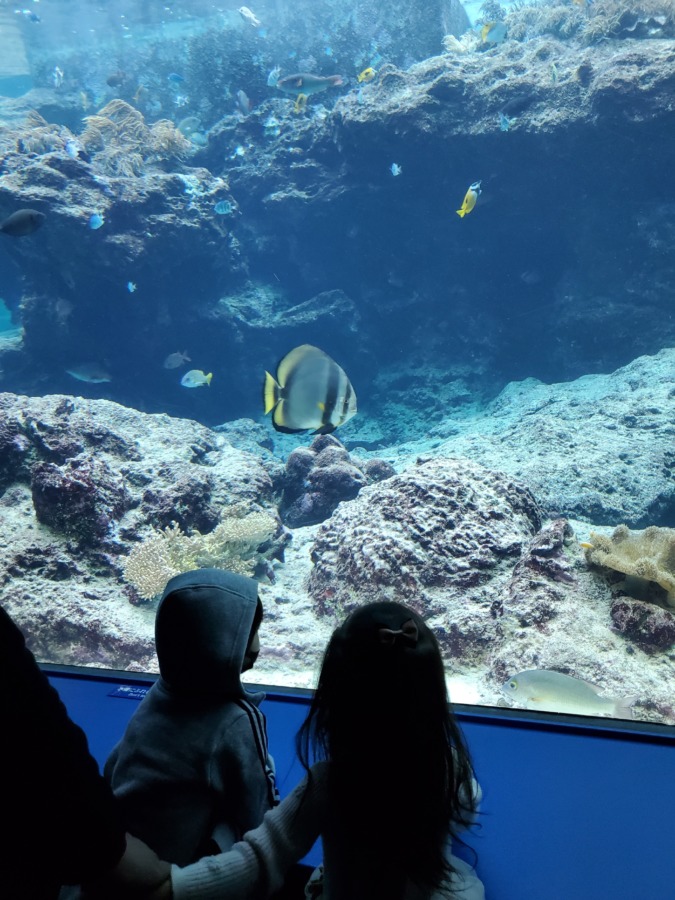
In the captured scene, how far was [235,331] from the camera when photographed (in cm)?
1497

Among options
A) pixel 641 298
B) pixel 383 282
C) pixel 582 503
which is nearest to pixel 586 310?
pixel 641 298

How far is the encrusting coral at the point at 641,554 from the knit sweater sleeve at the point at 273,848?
2438mm

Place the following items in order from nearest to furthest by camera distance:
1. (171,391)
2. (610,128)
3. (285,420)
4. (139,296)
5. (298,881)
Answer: (298,881), (285,420), (610,128), (139,296), (171,391)

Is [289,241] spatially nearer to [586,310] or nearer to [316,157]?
[316,157]

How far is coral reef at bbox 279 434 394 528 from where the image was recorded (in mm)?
6938

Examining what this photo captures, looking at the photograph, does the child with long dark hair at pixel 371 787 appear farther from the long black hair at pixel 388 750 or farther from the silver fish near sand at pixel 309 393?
the silver fish near sand at pixel 309 393

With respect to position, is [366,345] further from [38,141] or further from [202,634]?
[202,634]

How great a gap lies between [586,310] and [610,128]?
4.12 meters

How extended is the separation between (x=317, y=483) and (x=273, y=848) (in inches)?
227

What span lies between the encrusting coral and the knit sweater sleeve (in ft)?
8.00

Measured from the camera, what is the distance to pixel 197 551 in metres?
4.64

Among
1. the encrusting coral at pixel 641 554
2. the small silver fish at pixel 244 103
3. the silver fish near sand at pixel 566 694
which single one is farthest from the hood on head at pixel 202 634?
the small silver fish at pixel 244 103

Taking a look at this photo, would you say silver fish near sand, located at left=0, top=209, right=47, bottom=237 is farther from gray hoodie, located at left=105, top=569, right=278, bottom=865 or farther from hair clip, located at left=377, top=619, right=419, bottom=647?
hair clip, located at left=377, top=619, right=419, bottom=647

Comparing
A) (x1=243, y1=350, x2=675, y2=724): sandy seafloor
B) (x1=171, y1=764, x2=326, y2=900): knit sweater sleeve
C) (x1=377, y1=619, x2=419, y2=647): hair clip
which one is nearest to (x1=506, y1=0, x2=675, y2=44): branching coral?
(x1=243, y1=350, x2=675, y2=724): sandy seafloor
